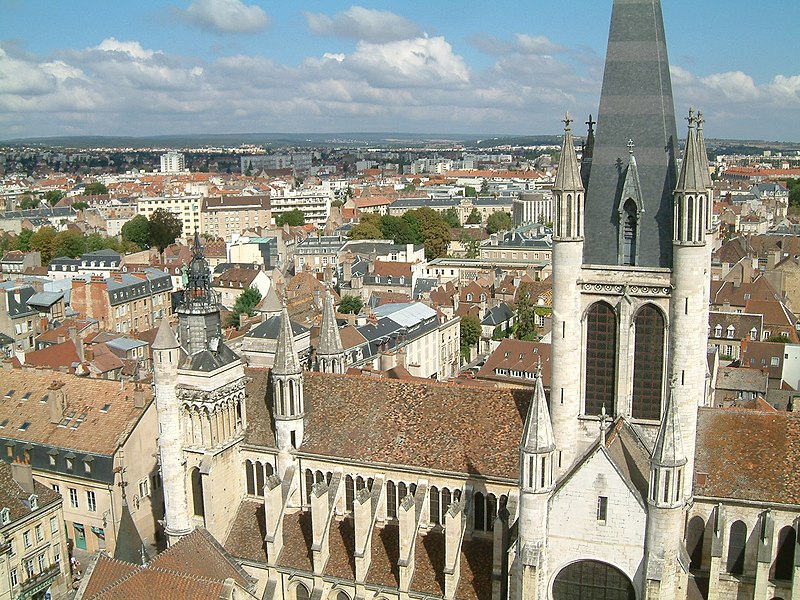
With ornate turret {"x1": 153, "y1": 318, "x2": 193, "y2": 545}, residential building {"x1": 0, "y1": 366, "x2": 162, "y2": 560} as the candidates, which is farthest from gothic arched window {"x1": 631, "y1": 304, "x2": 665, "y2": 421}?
residential building {"x1": 0, "y1": 366, "x2": 162, "y2": 560}

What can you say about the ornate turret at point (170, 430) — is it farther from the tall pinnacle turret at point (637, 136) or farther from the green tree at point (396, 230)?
the green tree at point (396, 230)

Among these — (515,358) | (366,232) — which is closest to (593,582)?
(515,358)

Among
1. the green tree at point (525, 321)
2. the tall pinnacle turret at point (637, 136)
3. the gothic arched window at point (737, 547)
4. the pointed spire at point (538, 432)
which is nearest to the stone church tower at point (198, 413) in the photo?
the pointed spire at point (538, 432)

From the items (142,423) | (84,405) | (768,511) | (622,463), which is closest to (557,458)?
(622,463)

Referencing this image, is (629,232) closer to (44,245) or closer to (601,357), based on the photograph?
(601,357)

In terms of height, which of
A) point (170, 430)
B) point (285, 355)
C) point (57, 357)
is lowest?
point (57, 357)

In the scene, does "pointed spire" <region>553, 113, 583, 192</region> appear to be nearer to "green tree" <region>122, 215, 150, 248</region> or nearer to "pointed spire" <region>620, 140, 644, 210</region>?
"pointed spire" <region>620, 140, 644, 210</region>
